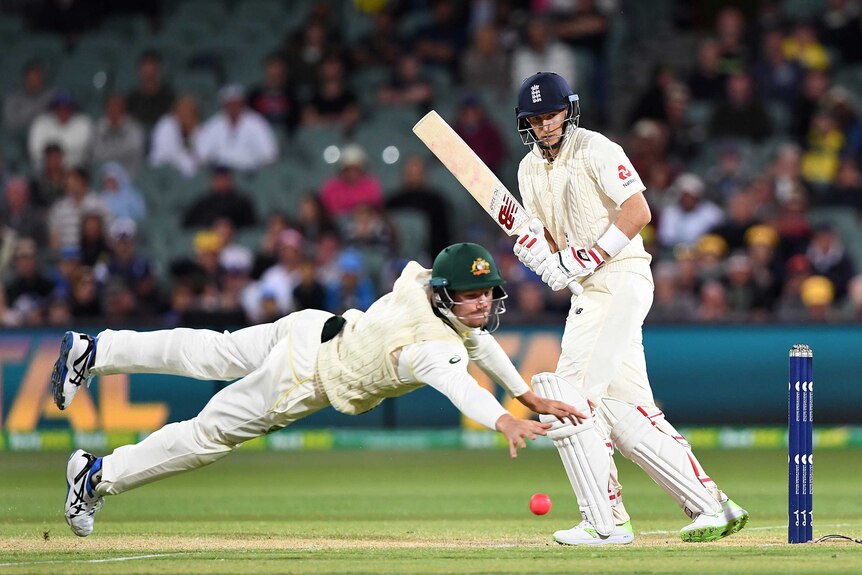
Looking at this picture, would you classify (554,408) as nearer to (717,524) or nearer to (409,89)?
(717,524)

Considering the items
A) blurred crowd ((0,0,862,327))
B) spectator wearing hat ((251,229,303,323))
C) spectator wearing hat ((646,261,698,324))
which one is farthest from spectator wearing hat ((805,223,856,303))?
spectator wearing hat ((251,229,303,323))

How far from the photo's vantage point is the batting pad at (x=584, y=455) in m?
6.53

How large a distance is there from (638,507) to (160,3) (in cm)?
1033

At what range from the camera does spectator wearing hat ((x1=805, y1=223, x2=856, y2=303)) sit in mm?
13078

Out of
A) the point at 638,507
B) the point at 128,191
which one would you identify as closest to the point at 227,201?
the point at 128,191

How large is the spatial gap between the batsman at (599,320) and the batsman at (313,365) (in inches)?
9.6

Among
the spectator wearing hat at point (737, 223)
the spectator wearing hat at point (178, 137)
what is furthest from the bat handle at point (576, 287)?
the spectator wearing hat at point (178, 137)

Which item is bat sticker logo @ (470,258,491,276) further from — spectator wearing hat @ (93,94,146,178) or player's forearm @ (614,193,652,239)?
spectator wearing hat @ (93,94,146,178)

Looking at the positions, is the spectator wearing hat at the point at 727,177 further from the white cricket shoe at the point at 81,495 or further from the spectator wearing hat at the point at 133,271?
the white cricket shoe at the point at 81,495

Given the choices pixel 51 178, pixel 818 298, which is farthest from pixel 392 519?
pixel 51 178

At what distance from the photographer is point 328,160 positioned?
1489cm

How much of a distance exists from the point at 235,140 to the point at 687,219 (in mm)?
4582

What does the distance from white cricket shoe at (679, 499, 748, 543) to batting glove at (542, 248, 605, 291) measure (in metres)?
1.25

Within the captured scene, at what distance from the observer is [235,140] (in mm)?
14844
